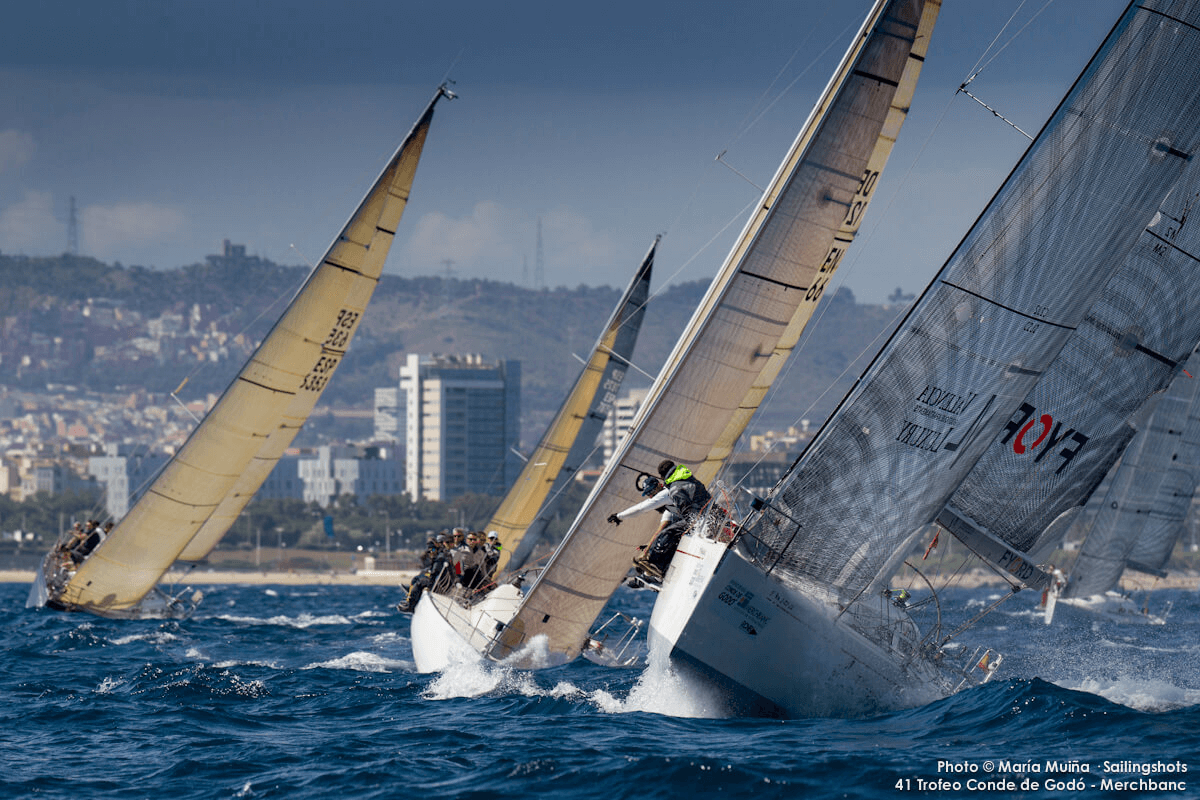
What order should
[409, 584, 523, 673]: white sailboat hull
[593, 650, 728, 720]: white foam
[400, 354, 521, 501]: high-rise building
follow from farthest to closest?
[400, 354, 521, 501]: high-rise building → [409, 584, 523, 673]: white sailboat hull → [593, 650, 728, 720]: white foam

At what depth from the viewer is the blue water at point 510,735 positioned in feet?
26.5

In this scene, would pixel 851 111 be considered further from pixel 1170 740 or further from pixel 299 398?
pixel 299 398

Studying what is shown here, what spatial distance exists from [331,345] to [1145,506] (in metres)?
16.4

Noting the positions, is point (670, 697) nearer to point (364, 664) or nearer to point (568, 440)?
point (364, 664)

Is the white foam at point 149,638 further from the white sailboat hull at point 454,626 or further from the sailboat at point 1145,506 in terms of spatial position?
the sailboat at point 1145,506

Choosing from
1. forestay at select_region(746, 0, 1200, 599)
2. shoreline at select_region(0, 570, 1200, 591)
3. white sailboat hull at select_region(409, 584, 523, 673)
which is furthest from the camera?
shoreline at select_region(0, 570, 1200, 591)

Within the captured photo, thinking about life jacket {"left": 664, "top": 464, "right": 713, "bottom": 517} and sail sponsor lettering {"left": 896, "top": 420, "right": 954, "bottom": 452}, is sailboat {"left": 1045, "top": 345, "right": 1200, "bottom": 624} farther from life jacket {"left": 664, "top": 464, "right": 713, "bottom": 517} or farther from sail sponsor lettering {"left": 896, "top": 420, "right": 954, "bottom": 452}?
life jacket {"left": 664, "top": 464, "right": 713, "bottom": 517}

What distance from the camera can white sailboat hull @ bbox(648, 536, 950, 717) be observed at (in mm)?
9875

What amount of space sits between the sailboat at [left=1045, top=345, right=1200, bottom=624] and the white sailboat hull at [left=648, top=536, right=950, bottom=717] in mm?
14090

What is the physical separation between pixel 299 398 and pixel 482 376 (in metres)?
179

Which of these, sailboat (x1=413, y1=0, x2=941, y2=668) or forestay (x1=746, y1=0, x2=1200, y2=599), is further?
sailboat (x1=413, y1=0, x2=941, y2=668)

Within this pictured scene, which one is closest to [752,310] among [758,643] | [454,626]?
[758,643]

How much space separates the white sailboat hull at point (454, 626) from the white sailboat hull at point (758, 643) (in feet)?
13.4

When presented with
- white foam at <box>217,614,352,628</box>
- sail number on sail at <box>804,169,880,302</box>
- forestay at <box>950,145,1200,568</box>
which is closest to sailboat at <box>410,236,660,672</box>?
white foam at <box>217,614,352,628</box>
